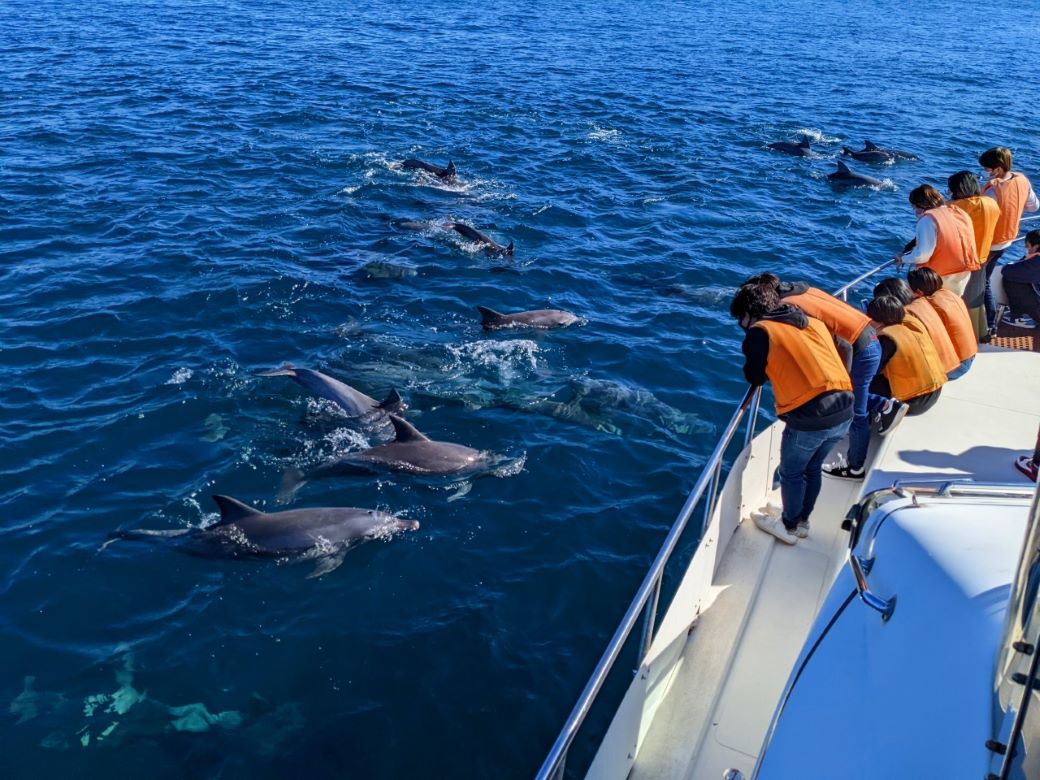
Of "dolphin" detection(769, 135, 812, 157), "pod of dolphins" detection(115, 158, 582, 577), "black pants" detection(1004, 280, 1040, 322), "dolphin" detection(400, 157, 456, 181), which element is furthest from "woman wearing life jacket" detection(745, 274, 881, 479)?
"dolphin" detection(769, 135, 812, 157)

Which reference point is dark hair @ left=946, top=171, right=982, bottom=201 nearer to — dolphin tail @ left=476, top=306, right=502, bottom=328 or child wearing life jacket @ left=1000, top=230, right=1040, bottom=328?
child wearing life jacket @ left=1000, top=230, right=1040, bottom=328

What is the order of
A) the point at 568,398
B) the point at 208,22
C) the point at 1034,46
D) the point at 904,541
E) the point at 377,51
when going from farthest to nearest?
the point at 1034,46 < the point at 208,22 < the point at 377,51 < the point at 568,398 < the point at 904,541

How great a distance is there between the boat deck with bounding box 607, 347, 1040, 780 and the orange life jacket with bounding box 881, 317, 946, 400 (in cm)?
60

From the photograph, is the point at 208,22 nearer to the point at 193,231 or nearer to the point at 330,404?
the point at 193,231

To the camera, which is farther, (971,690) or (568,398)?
(568,398)

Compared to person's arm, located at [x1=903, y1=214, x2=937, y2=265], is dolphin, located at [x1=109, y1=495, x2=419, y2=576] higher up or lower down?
lower down

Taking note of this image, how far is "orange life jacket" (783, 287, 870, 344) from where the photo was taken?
8891 millimetres

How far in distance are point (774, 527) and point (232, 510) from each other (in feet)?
21.2

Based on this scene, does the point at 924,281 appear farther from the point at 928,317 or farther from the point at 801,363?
the point at 801,363

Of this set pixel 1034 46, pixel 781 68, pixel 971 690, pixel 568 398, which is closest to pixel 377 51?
pixel 781 68

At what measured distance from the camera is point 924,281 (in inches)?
409

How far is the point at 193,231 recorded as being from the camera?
68.7 ft

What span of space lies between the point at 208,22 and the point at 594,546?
4404 centimetres

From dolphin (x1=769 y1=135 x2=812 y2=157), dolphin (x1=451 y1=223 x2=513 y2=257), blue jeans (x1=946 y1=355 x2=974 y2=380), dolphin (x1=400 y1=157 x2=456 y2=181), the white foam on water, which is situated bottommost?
the white foam on water
